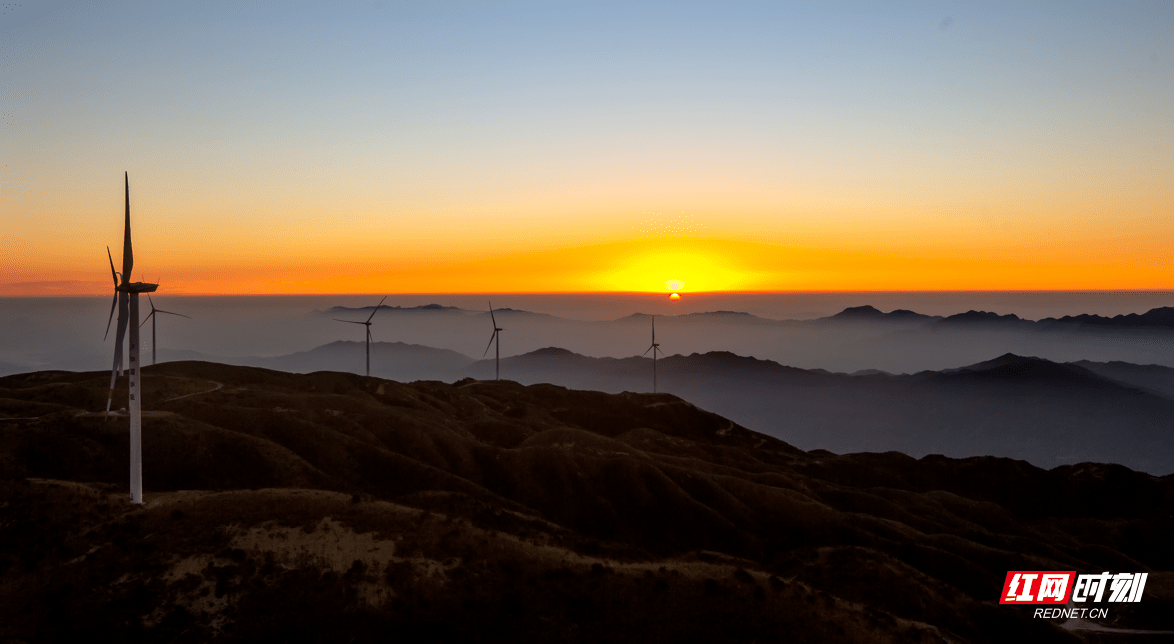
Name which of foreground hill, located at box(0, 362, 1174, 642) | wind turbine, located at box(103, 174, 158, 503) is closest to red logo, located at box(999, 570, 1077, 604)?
foreground hill, located at box(0, 362, 1174, 642)

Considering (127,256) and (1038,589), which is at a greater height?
(127,256)

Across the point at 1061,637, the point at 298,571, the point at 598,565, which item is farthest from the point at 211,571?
the point at 1061,637

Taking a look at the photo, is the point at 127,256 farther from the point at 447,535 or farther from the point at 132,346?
the point at 447,535

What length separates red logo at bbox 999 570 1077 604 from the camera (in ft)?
207

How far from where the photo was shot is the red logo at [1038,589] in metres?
63.0

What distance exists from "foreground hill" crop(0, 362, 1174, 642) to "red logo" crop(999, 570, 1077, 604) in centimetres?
267

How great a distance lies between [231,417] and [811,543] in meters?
74.8

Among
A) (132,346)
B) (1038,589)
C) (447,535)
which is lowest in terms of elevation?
(1038,589)

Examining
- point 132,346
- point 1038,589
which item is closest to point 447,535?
point 132,346

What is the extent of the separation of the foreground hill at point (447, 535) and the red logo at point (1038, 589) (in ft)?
8.78

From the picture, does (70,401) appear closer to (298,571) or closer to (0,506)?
(0,506)

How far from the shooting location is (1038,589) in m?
70.9

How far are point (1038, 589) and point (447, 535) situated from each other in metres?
58.7

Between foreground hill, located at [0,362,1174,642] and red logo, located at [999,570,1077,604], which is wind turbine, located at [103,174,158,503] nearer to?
foreground hill, located at [0,362,1174,642]
